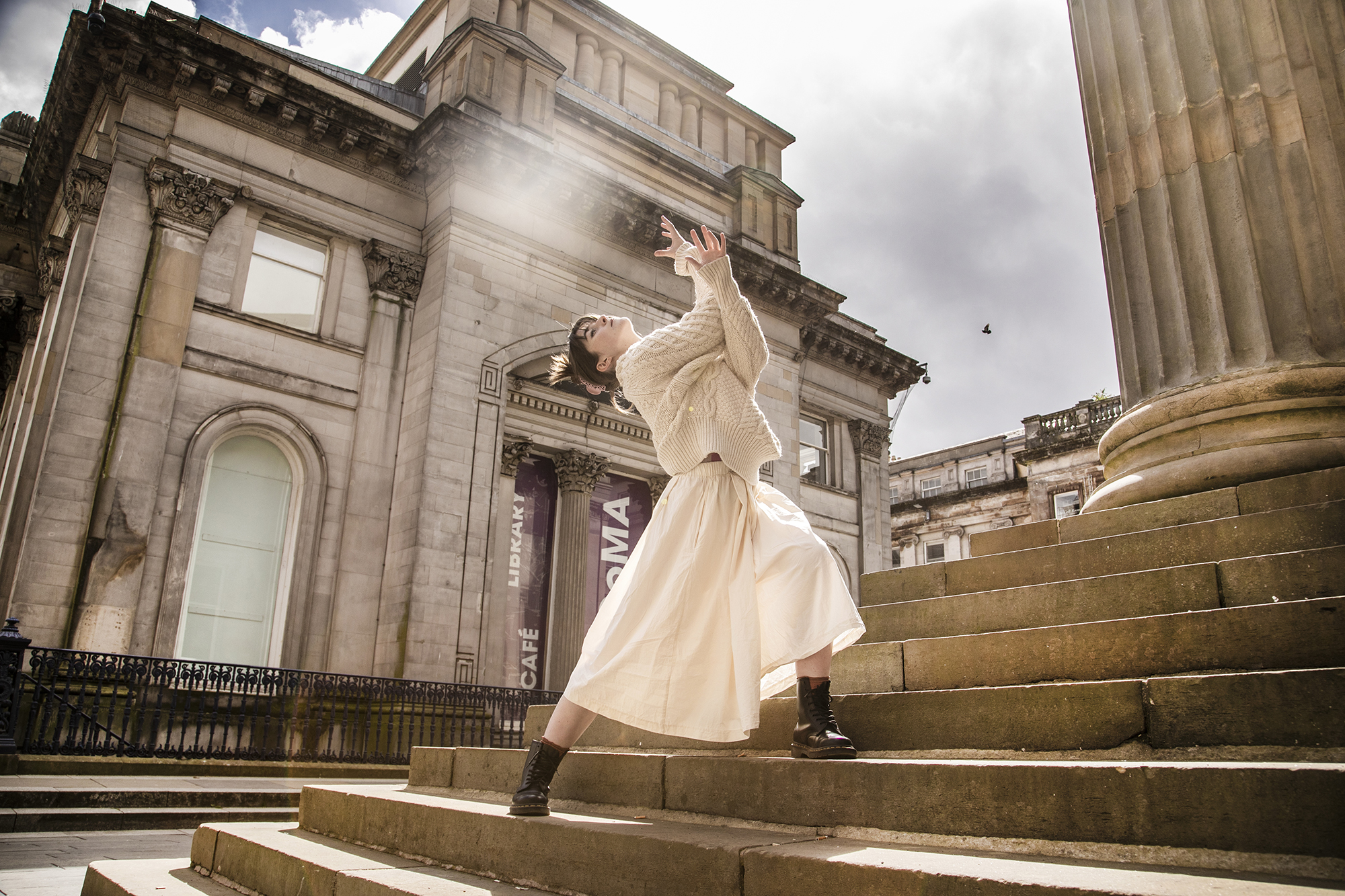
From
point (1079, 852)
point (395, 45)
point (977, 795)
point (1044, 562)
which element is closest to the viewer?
point (1079, 852)

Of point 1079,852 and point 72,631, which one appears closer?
point 1079,852

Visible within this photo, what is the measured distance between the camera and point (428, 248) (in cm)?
1540

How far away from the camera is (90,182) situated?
42.0 ft

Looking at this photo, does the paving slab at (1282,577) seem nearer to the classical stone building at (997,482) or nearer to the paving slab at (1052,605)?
the paving slab at (1052,605)

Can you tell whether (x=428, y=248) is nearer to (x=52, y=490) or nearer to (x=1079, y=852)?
(x=52, y=490)

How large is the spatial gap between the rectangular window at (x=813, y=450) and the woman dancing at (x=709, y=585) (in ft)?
60.5

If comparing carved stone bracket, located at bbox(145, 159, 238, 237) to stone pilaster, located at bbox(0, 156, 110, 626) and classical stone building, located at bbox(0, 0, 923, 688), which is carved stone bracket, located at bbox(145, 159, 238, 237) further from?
stone pilaster, located at bbox(0, 156, 110, 626)

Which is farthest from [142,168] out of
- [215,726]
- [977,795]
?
[977,795]

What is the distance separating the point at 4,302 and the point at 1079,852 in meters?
21.2

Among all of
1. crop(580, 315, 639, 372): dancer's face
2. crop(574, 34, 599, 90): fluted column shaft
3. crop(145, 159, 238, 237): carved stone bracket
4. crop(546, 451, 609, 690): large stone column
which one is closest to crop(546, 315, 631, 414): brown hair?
crop(580, 315, 639, 372): dancer's face

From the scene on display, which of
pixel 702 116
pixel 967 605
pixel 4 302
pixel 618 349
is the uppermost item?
pixel 702 116

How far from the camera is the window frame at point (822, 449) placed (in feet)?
72.5

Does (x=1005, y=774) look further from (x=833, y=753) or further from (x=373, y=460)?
(x=373, y=460)

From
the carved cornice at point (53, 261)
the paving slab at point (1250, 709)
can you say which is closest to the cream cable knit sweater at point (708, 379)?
the paving slab at point (1250, 709)
